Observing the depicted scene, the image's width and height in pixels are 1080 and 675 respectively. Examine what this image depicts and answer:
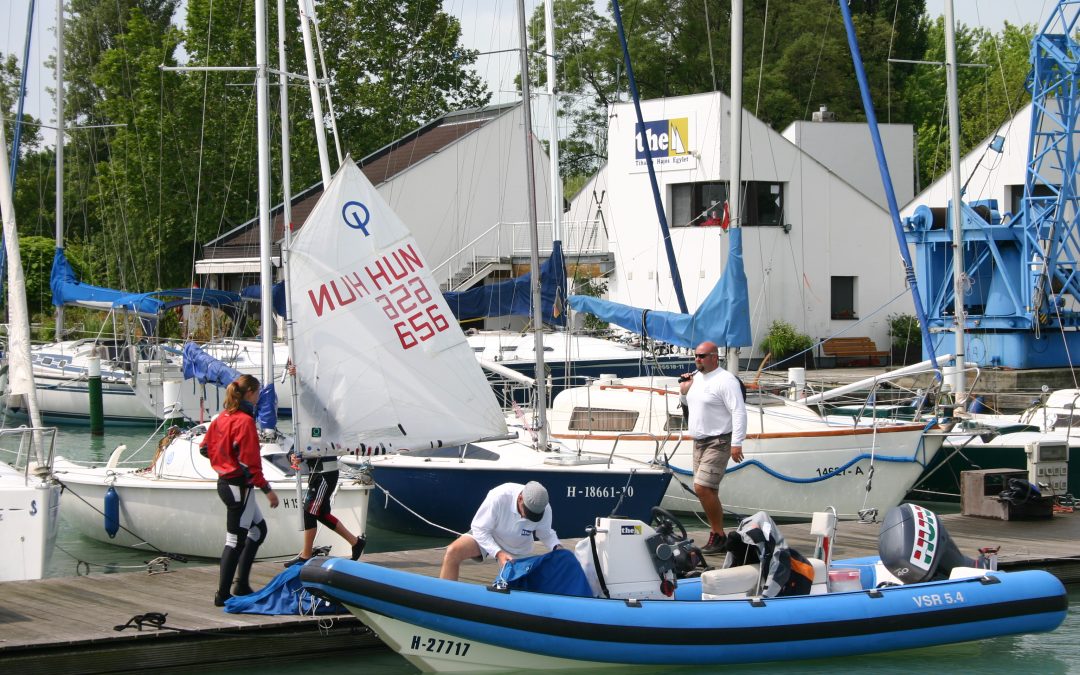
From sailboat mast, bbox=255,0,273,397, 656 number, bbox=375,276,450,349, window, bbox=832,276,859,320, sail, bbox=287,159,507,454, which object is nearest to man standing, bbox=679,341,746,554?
sail, bbox=287,159,507,454

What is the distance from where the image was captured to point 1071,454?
17312 millimetres

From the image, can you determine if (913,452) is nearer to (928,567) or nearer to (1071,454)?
(1071,454)

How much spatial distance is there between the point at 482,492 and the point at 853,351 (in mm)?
22554

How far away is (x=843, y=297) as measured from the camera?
36.4 metres

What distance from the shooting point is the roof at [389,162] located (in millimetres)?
37156

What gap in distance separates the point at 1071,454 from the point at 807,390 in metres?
5.34

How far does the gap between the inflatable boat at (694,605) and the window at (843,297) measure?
25712 millimetres

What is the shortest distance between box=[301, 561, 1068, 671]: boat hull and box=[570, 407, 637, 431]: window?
6.69 metres

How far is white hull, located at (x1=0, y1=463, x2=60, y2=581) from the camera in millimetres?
11047

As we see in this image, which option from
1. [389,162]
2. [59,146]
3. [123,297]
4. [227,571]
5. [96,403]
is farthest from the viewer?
[389,162]

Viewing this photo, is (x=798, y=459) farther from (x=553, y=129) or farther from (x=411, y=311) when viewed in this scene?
(x=553, y=129)

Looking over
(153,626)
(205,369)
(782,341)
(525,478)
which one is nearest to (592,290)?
(782,341)

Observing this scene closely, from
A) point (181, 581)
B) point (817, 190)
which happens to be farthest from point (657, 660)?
point (817, 190)

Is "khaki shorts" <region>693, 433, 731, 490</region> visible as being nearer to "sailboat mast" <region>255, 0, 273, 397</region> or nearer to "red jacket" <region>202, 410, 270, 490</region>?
"red jacket" <region>202, 410, 270, 490</region>
